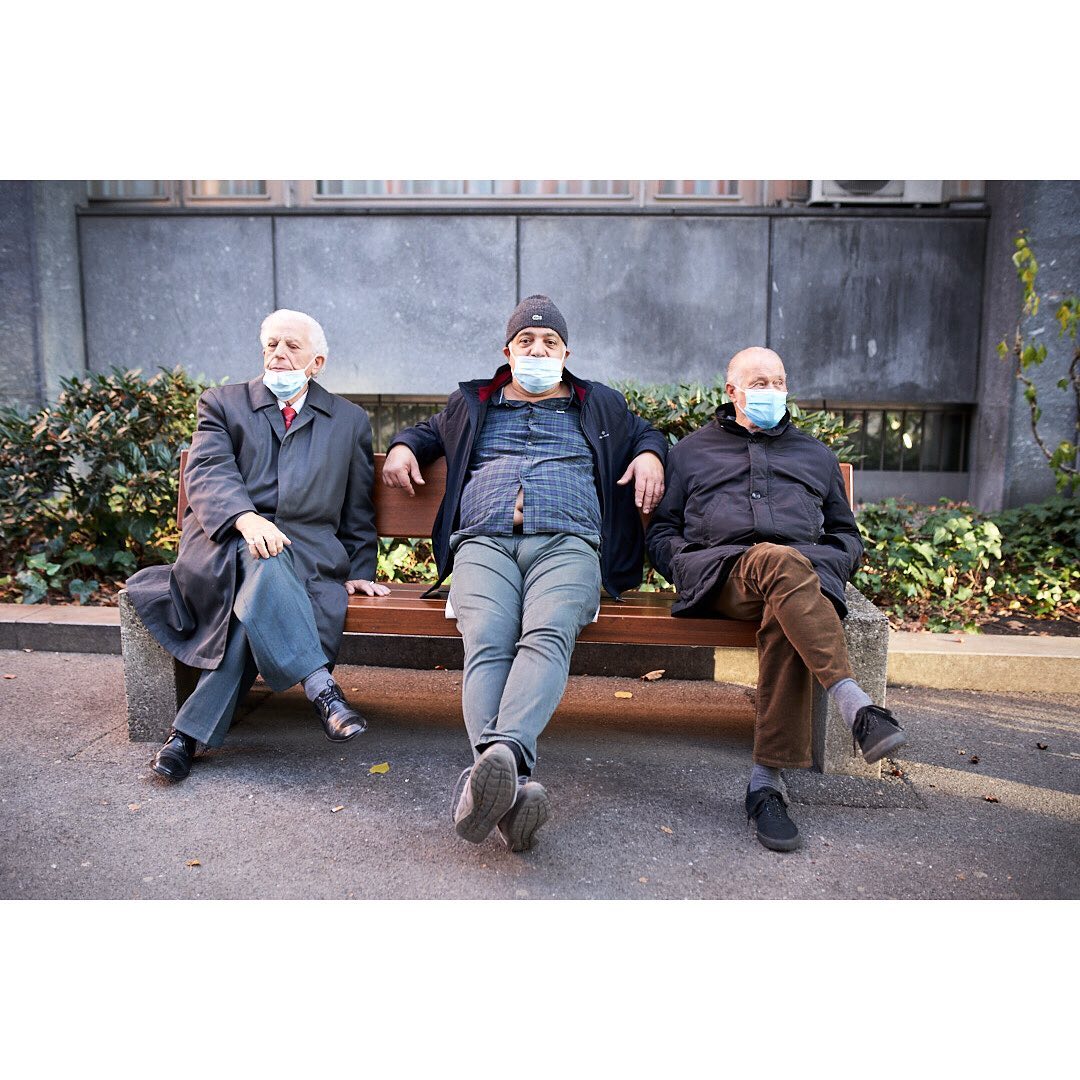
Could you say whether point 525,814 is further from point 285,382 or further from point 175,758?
point 285,382

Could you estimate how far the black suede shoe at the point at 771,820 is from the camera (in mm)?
2777

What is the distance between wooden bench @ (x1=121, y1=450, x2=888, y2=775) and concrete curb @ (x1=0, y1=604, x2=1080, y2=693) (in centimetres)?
79

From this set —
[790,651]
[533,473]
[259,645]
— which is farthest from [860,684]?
[259,645]

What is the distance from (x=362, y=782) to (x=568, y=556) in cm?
108

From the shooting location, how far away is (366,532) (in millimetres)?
3861

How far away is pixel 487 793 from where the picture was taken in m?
2.47

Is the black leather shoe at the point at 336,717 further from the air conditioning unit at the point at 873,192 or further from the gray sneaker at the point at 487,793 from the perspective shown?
the air conditioning unit at the point at 873,192

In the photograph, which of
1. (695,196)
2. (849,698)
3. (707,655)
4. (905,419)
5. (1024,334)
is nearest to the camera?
(849,698)

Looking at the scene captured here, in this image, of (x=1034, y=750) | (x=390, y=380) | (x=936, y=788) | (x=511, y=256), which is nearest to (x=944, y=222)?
(x=511, y=256)

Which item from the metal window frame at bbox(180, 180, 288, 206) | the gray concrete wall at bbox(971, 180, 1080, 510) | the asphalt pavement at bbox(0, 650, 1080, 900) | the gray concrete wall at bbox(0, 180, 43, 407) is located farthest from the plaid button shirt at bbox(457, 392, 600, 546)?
the gray concrete wall at bbox(0, 180, 43, 407)

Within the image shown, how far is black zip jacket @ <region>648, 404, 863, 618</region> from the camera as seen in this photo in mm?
3342

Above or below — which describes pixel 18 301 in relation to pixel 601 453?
above

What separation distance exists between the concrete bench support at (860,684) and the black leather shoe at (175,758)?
228cm

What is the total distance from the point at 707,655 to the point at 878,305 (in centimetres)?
459
